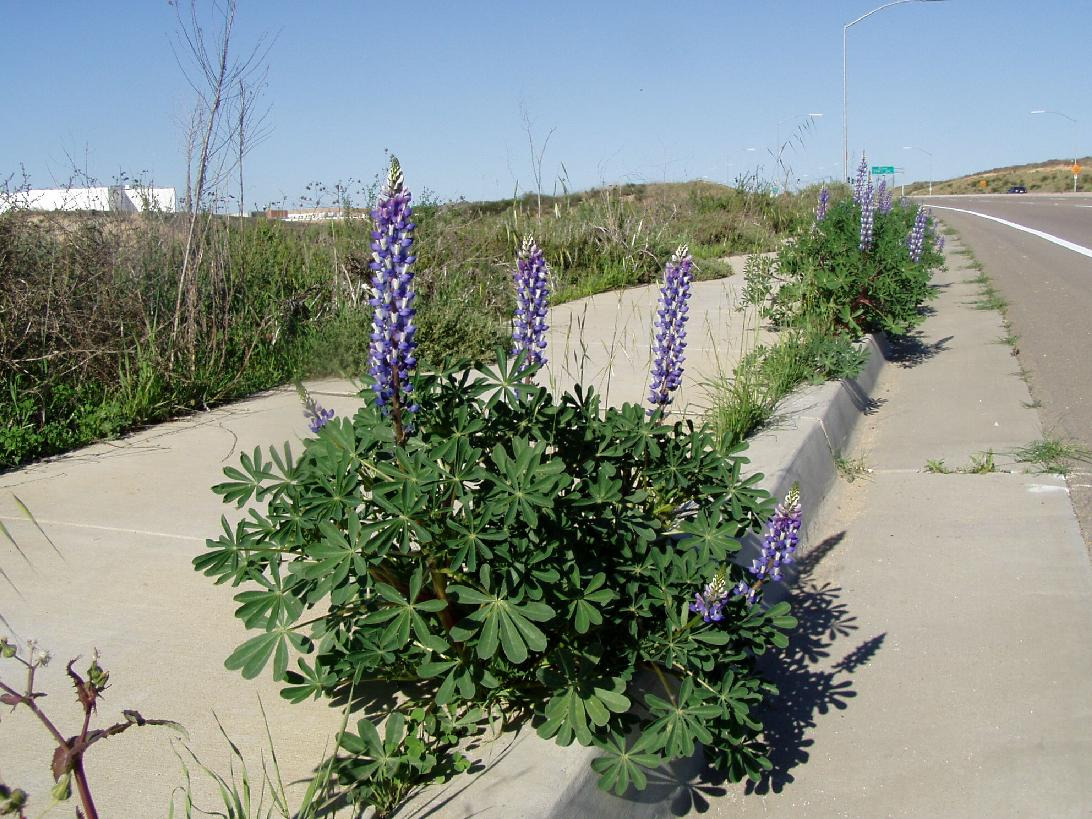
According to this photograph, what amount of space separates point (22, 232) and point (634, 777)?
5.88 metres

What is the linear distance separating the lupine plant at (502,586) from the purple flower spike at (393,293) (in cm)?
3

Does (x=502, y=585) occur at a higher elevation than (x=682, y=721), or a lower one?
higher

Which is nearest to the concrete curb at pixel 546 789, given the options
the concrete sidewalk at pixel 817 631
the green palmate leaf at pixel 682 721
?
the concrete sidewalk at pixel 817 631

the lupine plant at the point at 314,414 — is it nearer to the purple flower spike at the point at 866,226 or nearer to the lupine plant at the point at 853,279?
the lupine plant at the point at 853,279

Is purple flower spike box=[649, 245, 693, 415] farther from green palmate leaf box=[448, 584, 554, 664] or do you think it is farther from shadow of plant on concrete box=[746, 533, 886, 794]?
green palmate leaf box=[448, 584, 554, 664]

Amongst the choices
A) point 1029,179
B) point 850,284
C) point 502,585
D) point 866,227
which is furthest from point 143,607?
point 1029,179

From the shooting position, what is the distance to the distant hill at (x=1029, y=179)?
91.2 meters

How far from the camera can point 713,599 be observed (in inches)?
114

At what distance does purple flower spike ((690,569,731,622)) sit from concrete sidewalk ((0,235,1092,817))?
1.74 ft

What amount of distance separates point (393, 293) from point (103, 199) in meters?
5.80

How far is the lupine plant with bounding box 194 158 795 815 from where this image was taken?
8.60 feet

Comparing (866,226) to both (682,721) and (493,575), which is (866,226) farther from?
(493,575)

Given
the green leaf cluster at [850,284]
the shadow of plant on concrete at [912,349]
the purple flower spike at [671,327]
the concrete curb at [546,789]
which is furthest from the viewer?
the shadow of plant on concrete at [912,349]

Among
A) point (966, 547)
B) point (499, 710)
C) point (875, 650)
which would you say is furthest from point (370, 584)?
point (966, 547)
